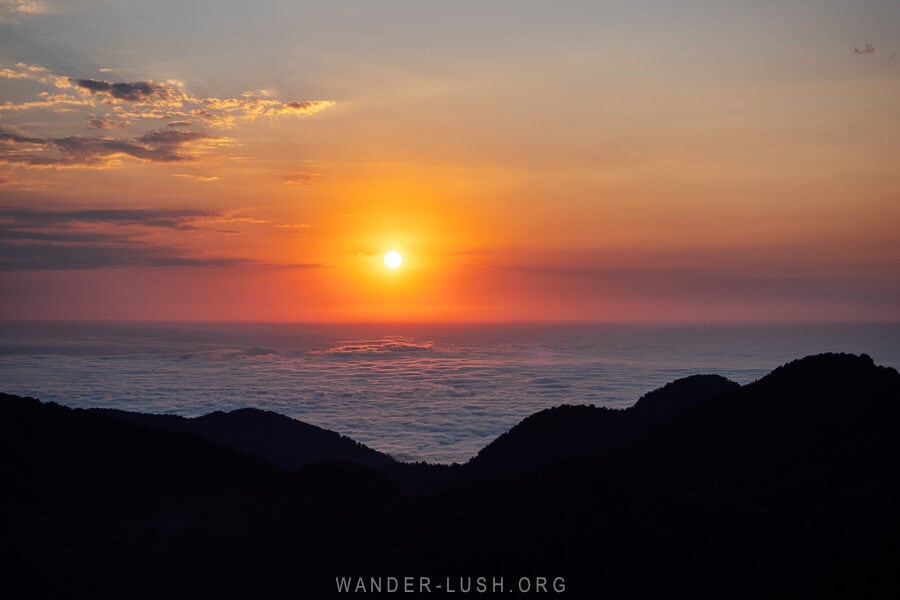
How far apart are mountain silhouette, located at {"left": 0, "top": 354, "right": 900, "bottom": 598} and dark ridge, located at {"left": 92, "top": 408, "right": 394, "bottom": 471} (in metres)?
13.6

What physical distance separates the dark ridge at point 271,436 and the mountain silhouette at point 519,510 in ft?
44.6

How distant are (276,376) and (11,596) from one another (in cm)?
13116

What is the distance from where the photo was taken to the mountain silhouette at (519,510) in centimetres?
2445

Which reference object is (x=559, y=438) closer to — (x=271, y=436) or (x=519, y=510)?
(x=519, y=510)

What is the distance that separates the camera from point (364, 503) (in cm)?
3809

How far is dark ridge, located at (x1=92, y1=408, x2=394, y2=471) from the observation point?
5919cm

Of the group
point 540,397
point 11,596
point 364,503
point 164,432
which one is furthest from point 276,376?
point 11,596

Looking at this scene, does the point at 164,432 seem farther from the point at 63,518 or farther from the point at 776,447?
the point at 776,447

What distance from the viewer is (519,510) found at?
29250 millimetres

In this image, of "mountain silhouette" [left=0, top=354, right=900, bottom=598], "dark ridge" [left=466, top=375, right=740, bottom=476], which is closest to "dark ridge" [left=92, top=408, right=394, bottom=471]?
"mountain silhouette" [left=0, top=354, right=900, bottom=598]

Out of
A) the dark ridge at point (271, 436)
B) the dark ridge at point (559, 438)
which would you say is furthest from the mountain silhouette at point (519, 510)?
the dark ridge at point (271, 436)

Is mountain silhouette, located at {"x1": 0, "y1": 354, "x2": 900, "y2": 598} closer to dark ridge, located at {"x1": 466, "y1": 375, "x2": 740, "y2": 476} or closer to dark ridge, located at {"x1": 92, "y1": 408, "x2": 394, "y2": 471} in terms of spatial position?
dark ridge, located at {"x1": 466, "y1": 375, "x2": 740, "y2": 476}


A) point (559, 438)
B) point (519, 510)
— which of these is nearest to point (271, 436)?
point (559, 438)

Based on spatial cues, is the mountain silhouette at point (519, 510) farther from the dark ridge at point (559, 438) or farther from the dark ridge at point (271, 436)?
the dark ridge at point (271, 436)
